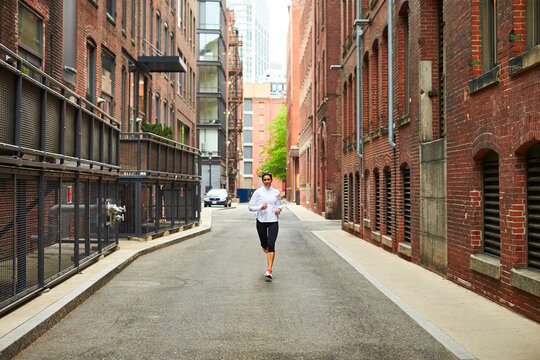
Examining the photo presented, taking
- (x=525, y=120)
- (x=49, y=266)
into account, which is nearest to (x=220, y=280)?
(x=49, y=266)

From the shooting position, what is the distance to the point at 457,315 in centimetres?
731

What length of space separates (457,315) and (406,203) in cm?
673

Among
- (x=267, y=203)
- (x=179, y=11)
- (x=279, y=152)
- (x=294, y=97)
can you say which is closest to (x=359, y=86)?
(x=267, y=203)

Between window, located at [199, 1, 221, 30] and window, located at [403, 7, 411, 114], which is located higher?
window, located at [199, 1, 221, 30]

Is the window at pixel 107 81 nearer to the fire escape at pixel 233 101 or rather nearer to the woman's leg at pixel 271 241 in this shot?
the woman's leg at pixel 271 241

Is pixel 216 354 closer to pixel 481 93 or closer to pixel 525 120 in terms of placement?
pixel 525 120

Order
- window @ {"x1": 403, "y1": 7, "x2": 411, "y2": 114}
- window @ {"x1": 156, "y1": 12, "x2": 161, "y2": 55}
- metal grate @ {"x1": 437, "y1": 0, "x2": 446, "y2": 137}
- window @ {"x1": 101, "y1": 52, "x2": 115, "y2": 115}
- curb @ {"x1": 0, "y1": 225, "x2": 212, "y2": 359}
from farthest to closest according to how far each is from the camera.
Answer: window @ {"x1": 156, "y1": 12, "x2": 161, "y2": 55} < window @ {"x1": 101, "y1": 52, "x2": 115, "y2": 115} < window @ {"x1": 403, "y1": 7, "x2": 411, "y2": 114} < metal grate @ {"x1": 437, "y1": 0, "x2": 446, "y2": 137} < curb @ {"x1": 0, "y1": 225, "x2": 212, "y2": 359}

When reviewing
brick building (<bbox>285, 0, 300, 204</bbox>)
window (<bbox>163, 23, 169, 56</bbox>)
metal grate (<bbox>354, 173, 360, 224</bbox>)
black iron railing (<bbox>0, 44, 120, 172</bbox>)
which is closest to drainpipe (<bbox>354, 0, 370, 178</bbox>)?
metal grate (<bbox>354, 173, 360, 224</bbox>)

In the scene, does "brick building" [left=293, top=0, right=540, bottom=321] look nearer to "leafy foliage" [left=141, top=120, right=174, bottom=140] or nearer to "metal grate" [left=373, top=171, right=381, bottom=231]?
"metal grate" [left=373, top=171, right=381, bottom=231]

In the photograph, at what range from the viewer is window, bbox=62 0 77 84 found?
52.5ft

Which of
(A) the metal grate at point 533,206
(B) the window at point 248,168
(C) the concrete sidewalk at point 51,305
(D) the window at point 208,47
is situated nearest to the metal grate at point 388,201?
(C) the concrete sidewalk at point 51,305

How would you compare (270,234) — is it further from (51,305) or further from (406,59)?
(406,59)

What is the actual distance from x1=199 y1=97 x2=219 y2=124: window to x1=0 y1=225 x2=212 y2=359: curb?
51.9 meters

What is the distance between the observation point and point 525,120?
7.08 m
